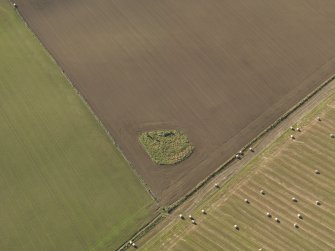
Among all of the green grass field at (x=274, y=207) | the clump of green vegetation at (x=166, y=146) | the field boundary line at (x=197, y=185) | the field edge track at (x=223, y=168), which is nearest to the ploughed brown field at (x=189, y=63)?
the field boundary line at (x=197, y=185)

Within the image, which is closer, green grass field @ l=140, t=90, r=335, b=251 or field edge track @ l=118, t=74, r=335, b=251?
green grass field @ l=140, t=90, r=335, b=251

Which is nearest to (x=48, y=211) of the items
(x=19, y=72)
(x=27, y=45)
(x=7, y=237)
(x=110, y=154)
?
(x=7, y=237)

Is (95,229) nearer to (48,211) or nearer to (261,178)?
(48,211)

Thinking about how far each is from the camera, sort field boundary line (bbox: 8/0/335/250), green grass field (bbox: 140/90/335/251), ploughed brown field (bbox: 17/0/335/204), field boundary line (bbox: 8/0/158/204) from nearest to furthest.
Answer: green grass field (bbox: 140/90/335/251) → field boundary line (bbox: 8/0/335/250) → field boundary line (bbox: 8/0/158/204) → ploughed brown field (bbox: 17/0/335/204)

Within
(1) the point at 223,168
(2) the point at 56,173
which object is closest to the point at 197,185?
(1) the point at 223,168

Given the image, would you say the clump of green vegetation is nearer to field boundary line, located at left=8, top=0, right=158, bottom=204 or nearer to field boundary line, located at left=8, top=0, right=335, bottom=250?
field boundary line, located at left=8, top=0, right=158, bottom=204

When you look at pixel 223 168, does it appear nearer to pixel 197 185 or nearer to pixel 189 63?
pixel 197 185

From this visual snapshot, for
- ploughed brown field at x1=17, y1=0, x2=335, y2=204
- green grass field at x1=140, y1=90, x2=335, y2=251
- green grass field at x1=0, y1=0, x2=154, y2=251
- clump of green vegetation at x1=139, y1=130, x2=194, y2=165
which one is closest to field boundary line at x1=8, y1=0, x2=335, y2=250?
green grass field at x1=0, y1=0, x2=154, y2=251
